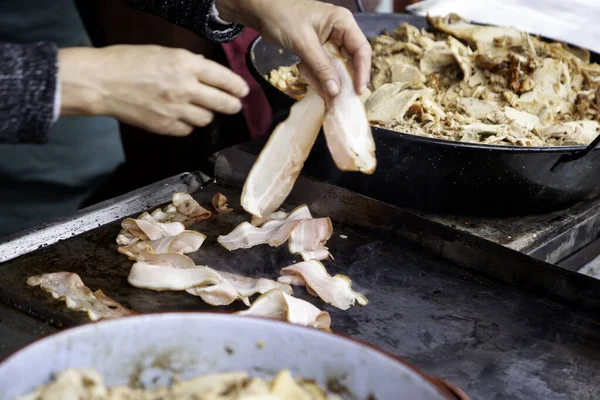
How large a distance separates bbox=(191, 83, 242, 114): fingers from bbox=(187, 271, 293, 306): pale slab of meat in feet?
1.73

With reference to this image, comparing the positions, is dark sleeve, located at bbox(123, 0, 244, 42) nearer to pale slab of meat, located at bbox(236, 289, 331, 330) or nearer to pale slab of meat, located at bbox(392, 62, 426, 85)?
pale slab of meat, located at bbox(392, 62, 426, 85)

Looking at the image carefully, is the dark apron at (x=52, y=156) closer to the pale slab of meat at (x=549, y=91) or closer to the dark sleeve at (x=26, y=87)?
the dark sleeve at (x=26, y=87)

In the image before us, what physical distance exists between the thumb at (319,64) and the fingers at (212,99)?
1.35 ft

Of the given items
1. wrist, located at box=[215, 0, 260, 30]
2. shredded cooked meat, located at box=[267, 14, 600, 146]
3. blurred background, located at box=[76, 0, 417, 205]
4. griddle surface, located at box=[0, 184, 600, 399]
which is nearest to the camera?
griddle surface, located at box=[0, 184, 600, 399]

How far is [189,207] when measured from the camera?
2361 millimetres

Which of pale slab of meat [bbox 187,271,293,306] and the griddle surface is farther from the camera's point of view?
pale slab of meat [bbox 187,271,293,306]

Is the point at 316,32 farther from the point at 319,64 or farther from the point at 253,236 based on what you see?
the point at 253,236

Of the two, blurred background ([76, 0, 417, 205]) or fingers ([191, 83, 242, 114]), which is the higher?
fingers ([191, 83, 242, 114])

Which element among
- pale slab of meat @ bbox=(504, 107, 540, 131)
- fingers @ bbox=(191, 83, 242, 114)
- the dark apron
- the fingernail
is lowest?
the dark apron

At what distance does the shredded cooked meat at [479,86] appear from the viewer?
2.52 meters

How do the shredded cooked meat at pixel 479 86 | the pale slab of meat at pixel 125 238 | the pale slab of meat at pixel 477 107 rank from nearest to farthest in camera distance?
1. the pale slab of meat at pixel 125 238
2. the shredded cooked meat at pixel 479 86
3. the pale slab of meat at pixel 477 107

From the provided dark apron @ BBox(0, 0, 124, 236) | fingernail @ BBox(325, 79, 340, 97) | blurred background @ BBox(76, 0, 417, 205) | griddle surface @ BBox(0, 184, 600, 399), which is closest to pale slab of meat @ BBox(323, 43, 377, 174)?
fingernail @ BBox(325, 79, 340, 97)

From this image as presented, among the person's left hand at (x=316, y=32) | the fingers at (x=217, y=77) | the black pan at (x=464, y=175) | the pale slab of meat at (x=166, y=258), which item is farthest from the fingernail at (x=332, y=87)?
the pale slab of meat at (x=166, y=258)

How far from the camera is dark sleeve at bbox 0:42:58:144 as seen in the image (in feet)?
4.88
